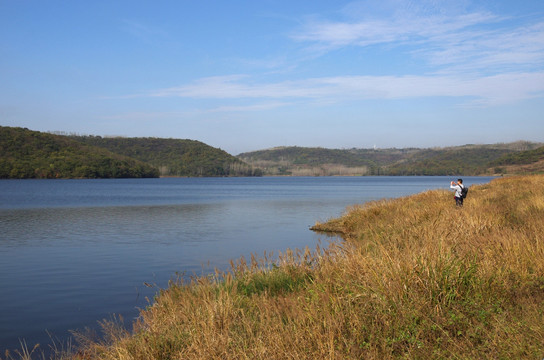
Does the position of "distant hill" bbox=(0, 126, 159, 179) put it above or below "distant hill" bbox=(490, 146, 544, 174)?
above

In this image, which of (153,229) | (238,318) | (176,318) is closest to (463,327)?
(238,318)

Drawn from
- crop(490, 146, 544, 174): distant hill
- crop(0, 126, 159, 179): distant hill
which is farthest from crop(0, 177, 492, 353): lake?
crop(490, 146, 544, 174): distant hill

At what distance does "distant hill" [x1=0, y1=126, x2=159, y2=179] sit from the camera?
450 ft

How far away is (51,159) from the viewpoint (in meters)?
148

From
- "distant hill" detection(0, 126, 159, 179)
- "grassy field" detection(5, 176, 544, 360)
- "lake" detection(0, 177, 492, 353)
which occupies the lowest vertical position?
"lake" detection(0, 177, 492, 353)

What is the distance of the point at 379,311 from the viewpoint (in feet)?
19.3

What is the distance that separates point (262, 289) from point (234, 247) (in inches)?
472

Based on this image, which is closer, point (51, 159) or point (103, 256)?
point (103, 256)

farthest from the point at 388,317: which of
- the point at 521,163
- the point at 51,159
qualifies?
the point at 521,163

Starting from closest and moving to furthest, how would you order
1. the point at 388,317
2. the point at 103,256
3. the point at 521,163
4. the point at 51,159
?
the point at 388,317 → the point at 103,256 → the point at 51,159 → the point at 521,163

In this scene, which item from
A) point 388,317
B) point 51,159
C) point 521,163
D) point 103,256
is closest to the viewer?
point 388,317

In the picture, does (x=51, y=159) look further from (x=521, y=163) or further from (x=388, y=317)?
(x=521, y=163)

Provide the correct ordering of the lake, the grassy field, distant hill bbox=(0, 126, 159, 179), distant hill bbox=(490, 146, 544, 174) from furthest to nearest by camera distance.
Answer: distant hill bbox=(490, 146, 544, 174) < distant hill bbox=(0, 126, 159, 179) < the lake < the grassy field

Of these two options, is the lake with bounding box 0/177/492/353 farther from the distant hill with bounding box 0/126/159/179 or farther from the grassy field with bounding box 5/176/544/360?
the distant hill with bounding box 0/126/159/179
